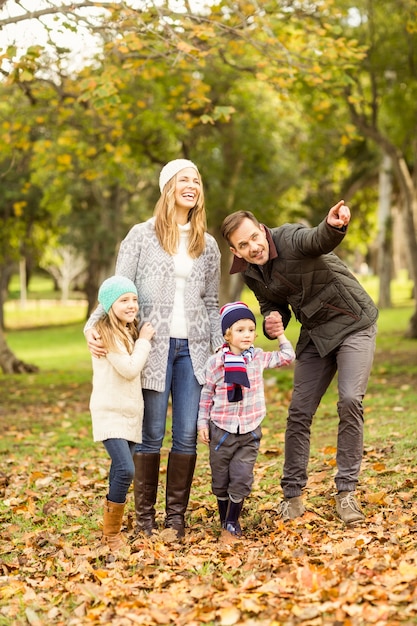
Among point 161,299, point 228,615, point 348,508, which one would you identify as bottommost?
point 228,615

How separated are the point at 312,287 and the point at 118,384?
57.0 inches

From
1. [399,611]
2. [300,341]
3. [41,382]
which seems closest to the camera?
[399,611]

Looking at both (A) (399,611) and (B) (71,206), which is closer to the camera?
(A) (399,611)

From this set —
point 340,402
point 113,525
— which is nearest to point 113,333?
point 113,525

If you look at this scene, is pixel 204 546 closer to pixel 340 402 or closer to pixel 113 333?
pixel 340 402

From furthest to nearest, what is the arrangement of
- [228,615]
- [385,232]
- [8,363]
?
[385,232]
[8,363]
[228,615]

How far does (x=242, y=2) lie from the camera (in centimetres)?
1119

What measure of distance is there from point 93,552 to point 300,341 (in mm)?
2013

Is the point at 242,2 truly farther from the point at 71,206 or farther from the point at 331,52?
the point at 71,206

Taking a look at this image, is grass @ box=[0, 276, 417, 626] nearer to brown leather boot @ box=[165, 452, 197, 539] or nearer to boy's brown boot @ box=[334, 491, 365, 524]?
boy's brown boot @ box=[334, 491, 365, 524]

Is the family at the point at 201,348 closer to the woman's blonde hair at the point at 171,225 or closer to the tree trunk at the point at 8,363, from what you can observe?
the woman's blonde hair at the point at 171,225

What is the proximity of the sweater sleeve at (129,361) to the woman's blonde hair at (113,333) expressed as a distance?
0.05m

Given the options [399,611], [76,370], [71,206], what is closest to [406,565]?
[399,611]

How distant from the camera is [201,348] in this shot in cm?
562
